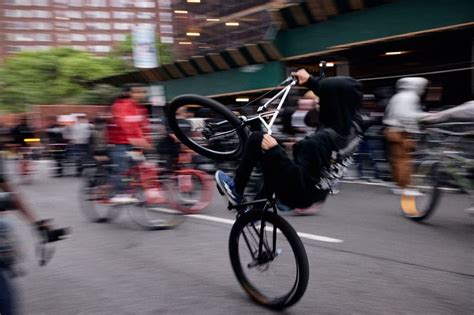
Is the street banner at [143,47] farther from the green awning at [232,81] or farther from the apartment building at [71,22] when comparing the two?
the apartment building at [71,22]

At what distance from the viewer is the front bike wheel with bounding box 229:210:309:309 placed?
369 centimetres

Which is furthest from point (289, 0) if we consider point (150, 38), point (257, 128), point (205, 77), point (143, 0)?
point (143, 0)

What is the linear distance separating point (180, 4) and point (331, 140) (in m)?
30.6

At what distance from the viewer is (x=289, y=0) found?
61.6 ft

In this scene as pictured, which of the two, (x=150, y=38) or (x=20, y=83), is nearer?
(x=150, y=38)

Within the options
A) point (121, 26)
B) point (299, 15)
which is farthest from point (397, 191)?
point (121, 26)

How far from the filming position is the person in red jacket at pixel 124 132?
7.39m

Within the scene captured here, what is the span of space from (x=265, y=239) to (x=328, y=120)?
3.47ft

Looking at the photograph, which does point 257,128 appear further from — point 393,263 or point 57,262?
point 57,262

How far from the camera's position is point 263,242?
397 centimetres

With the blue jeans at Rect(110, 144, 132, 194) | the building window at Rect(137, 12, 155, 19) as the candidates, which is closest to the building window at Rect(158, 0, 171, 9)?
the building window at Rect(137, 12, 155, 19)

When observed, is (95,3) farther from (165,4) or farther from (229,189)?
(229,189)

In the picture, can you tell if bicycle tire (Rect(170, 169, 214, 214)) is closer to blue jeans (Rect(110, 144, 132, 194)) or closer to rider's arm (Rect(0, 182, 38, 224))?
blue jeans (Rect(110, 144, 132, 194))

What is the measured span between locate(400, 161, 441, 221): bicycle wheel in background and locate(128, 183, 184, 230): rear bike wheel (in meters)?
3.29
